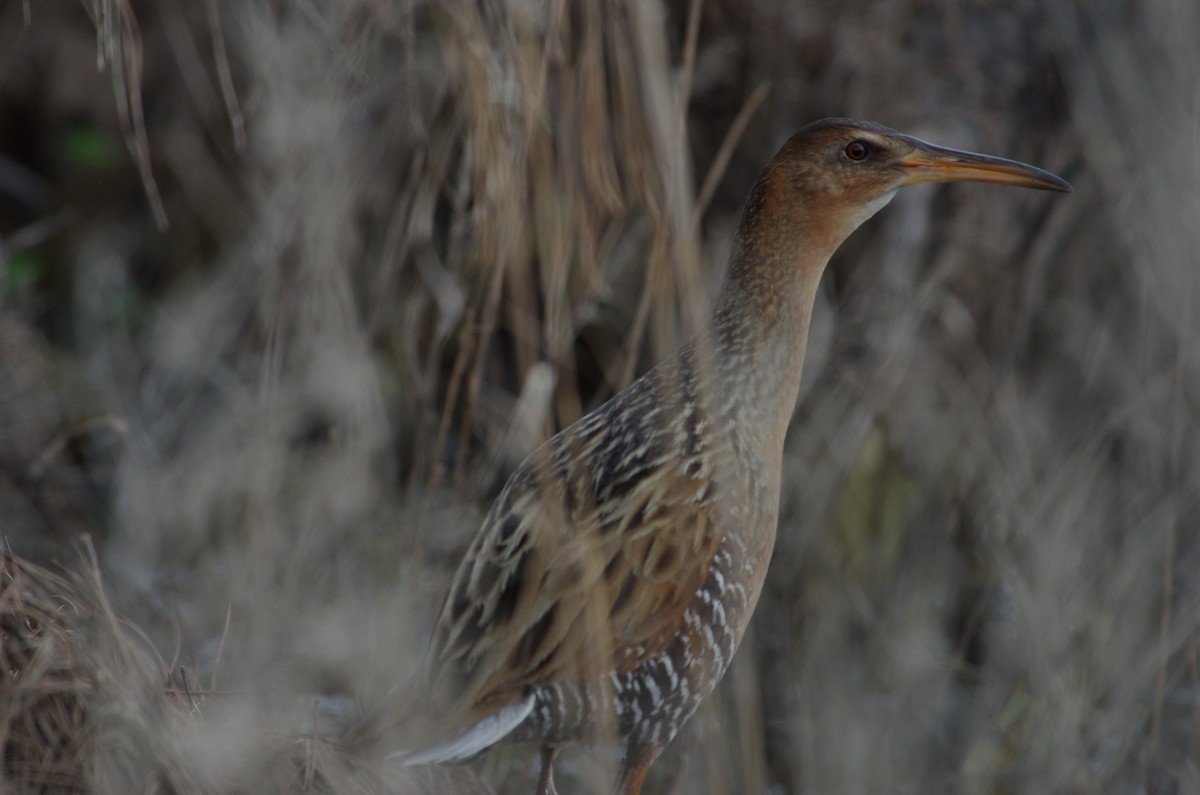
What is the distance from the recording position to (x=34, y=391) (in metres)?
4.70

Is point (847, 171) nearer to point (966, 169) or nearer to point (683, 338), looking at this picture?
point (966, 169)

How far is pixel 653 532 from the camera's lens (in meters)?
2.85

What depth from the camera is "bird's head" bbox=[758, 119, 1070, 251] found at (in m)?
3.04

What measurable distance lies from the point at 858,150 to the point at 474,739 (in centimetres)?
140

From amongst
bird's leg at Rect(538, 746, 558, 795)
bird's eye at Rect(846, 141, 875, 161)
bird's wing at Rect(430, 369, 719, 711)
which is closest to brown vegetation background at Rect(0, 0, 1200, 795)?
bird's leg at Rect(538, 746, 558, 795)

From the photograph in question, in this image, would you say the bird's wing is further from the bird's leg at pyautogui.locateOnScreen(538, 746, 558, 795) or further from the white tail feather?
the bird's leg at pyautogui.locateOnScreen(538, 746, 558, 795)

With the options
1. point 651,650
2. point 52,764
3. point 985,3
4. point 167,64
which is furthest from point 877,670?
point 167,64

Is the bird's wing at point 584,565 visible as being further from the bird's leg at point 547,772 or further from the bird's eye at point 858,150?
the bird's eye at point 858,150

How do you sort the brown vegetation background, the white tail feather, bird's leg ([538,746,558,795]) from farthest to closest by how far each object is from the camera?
the brown vegetation background, bird's leg ([538,746,558,795]), the white tail feather

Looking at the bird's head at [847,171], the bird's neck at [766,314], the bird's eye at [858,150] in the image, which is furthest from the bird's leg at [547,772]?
the bird's eye at [858,150]

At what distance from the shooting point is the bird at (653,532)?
9.09 ft

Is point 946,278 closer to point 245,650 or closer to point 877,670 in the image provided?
point 877,670

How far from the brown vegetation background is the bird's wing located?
34cm

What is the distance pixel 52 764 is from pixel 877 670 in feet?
8.16
